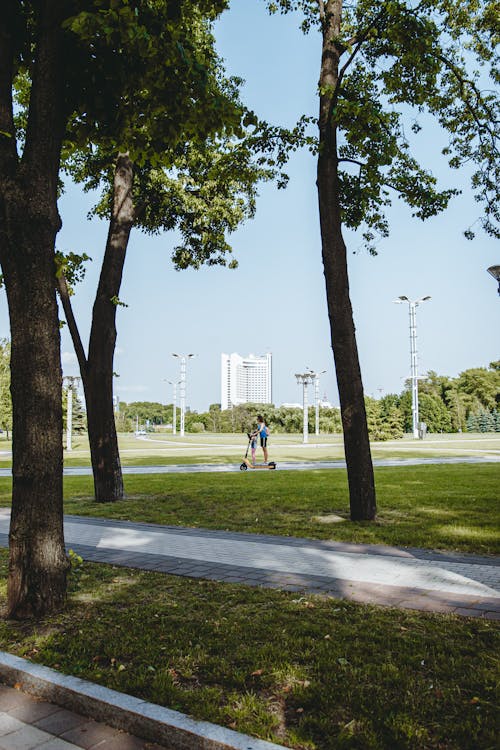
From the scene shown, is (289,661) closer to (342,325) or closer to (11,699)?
(11,699)

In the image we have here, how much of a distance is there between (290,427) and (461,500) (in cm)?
7768

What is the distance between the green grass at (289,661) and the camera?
122 inches

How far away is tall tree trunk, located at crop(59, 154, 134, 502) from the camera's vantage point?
12.4 meters

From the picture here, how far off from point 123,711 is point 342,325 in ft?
24.6

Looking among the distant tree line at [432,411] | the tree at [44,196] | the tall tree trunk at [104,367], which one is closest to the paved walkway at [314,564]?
the tree at [44,196]

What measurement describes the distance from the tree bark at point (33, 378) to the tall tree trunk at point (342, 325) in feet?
18.5

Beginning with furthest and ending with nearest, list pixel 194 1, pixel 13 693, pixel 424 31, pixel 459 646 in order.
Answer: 1. pixel 424 31
2. pixel 194 1
3. pixel 459 646
4. pixel 13 693

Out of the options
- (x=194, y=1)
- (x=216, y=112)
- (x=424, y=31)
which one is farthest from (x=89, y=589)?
(x=424, y=31)

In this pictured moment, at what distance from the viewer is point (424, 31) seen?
32.9 ft

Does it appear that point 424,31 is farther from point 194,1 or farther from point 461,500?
point 461,500

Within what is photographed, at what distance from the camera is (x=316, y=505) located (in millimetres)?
11633

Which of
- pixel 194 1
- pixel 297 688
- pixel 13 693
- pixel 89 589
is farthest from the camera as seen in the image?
pixel 194 1

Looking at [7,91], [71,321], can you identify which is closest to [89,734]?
[7,91]

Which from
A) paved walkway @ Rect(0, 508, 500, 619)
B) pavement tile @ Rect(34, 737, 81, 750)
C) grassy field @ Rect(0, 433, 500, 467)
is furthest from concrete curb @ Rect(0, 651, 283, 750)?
grassy field @ Rect(0, 433, 500, 467)
